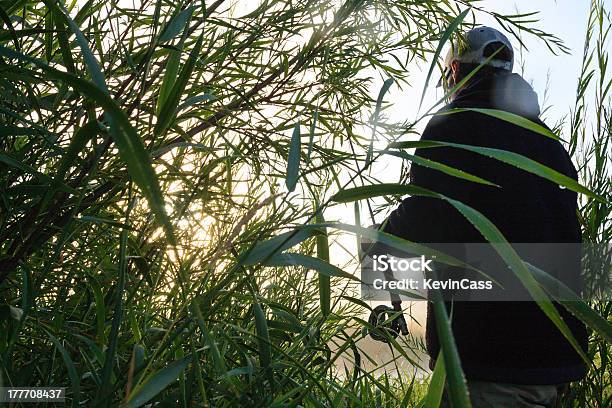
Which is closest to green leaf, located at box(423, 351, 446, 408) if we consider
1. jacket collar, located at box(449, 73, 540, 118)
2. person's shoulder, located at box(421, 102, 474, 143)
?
person's shoulder, located at box(421, 102, 474, 143)

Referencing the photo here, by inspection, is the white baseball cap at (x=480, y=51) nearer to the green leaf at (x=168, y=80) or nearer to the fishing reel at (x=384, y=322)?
the fishing reel at (x=384, y=322)

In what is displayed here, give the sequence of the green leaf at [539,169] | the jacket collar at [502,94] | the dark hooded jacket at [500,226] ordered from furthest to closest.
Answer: the jacket collar at [502,94]
the dark hooded jacket at [500,226]
the green leaf at [539,169]

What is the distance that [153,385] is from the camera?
2.10 feet

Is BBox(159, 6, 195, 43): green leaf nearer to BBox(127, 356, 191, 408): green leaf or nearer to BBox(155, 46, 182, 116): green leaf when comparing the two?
BBox(155, 46, 182, 116): green leaf

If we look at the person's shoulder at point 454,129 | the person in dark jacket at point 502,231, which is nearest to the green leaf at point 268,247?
the person in dark jacket at point 502,231

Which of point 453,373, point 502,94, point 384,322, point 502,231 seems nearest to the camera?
point 453,373

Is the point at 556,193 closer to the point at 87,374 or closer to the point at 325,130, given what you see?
the point at 325,130

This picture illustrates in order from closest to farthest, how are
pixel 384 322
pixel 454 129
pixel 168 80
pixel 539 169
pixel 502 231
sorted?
pixel 539 169 → pixel 168 80 → pixel 384 322 → pixel 502 231 → pixel 454 129

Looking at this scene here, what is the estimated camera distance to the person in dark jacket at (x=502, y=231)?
1.68 meters

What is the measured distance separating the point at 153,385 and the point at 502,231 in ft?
3.94

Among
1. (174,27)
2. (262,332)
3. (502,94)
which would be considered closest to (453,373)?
(262,332)

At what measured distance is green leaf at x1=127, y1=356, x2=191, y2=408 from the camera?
619mm

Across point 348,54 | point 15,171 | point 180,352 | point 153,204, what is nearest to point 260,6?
point 348,54

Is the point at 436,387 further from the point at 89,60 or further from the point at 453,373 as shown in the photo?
the point at 89,60
